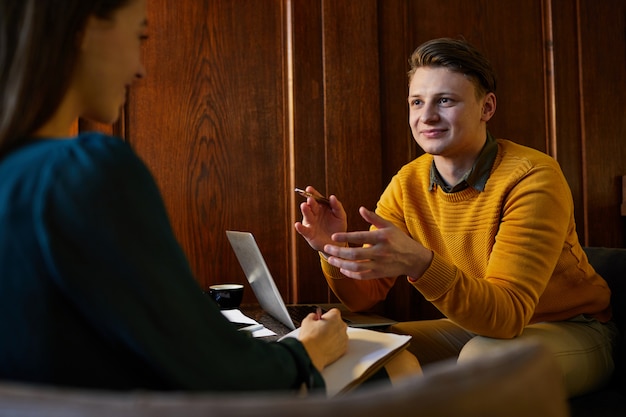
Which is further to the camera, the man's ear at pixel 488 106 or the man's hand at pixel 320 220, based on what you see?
the man's ear at pixel 488 106

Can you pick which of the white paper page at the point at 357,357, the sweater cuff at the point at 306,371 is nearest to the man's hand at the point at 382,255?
the white paper page at the point at 357,357

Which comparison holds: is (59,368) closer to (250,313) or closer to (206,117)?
(250,313)

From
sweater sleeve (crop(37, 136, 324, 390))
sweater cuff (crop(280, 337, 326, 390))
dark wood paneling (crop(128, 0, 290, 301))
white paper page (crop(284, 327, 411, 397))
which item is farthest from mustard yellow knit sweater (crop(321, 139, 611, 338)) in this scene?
sweater sleeve (crop(37, 136, 324, 390))

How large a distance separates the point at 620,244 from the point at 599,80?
24.6 inches

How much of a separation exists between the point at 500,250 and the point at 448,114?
41cm

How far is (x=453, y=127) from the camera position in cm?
159

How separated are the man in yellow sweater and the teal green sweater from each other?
607 millimetres

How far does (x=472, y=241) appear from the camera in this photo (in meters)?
1.57

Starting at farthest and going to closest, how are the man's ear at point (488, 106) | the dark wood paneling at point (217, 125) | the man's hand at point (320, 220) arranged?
the dark wood paneling at point (217, 125) < the man's ear at point (488, 106) < the man's hand at point (320, 220)

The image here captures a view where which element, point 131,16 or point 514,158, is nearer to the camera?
point 131,16

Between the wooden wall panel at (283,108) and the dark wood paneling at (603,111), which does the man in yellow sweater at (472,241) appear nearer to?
the wooden wall panel at (283,108)

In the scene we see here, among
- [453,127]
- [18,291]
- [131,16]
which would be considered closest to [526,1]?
[453,127]

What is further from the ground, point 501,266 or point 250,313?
point 501,266

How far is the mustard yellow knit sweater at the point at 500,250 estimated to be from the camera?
51.2 inches
